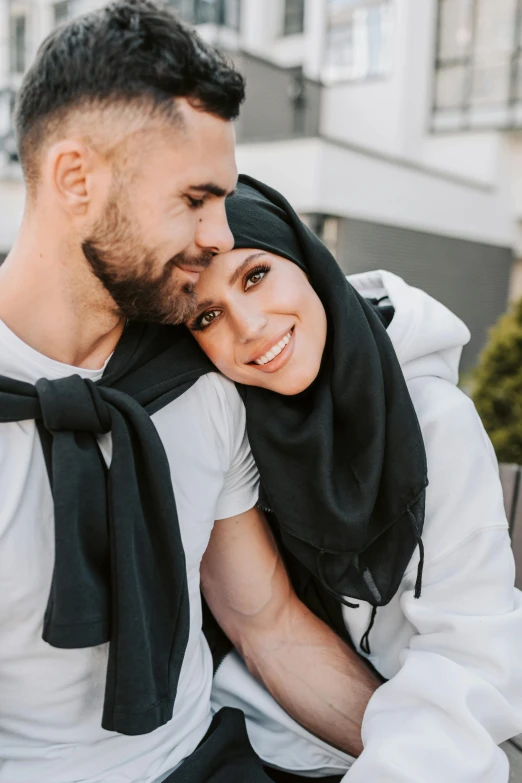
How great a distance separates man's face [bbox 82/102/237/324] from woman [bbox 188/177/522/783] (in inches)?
7.0

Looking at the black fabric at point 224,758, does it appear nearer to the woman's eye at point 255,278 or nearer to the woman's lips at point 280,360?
the woman's lips at point 280,360

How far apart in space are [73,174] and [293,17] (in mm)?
15034

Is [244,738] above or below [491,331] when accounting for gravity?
below

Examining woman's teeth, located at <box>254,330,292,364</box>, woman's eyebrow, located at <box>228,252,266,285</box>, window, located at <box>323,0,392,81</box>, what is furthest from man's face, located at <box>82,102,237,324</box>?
window, located at <box>323,0,392,81</box>

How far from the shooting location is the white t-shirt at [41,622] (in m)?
1.45

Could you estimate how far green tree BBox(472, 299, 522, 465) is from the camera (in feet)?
13.2

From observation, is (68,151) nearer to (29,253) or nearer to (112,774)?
(29,253)

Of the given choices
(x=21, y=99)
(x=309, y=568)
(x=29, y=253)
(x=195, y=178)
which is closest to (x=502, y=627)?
(x=309, y=568)

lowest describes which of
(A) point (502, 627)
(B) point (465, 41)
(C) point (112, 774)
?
(C) point (112, 774)

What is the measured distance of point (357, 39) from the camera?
43.9ft

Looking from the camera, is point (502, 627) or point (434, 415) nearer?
point (502, 627)

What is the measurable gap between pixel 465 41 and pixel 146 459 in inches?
535

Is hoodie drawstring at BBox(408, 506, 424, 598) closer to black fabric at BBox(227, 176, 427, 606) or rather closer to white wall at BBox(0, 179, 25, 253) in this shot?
black fabric at BBox(227, 176, 427, 606)

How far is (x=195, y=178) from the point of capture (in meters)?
1.47
